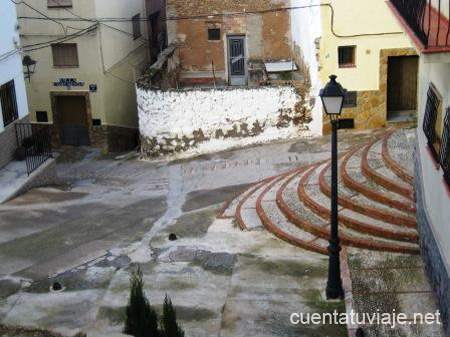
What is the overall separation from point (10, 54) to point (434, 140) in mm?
11993

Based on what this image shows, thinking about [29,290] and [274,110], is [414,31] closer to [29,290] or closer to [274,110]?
[29,290]

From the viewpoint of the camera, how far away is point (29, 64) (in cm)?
2395

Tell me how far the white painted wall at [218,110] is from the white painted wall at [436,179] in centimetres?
860

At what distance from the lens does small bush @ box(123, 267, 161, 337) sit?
27.7ft

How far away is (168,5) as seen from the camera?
2495 cm

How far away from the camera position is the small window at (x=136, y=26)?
26.4 metres

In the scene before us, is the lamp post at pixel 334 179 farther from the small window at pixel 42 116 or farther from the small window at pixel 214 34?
the small window at pixel 42 116

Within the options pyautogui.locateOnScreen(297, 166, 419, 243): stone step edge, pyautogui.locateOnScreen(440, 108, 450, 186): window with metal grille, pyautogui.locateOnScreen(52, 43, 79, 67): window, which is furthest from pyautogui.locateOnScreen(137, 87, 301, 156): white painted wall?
pyautogui.locateOnScreen(440, 108, 450, 186): window with metal grille

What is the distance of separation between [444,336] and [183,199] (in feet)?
28.1

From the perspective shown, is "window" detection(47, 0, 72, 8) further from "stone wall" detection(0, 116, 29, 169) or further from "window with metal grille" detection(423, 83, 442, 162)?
"window with metal grille" detection(423, 83, 442, 162)

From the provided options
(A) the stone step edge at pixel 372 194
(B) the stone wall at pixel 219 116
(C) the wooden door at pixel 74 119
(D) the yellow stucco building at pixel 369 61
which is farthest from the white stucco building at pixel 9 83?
(A) the stone step edge at pixel 372 194

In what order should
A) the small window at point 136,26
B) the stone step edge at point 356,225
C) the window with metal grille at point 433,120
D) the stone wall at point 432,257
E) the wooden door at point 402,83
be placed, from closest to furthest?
the stone wall at point 432,257
the window with metal grille at point 433,120
the stone step edge at point 356,225
the wooden door at point 402,83
the small window at point 136,26

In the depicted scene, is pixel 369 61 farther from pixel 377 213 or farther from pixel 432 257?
pixel 432 257

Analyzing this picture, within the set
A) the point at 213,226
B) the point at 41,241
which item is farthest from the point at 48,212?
the point at 213,226
